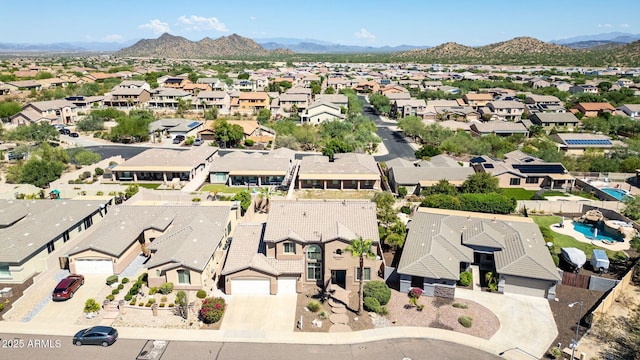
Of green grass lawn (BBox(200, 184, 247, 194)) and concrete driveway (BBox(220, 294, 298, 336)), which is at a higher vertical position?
green grass lawn (BBox(200, 184, 247, 194))

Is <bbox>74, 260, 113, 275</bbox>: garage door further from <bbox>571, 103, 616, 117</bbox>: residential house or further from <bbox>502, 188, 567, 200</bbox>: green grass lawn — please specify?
<bbox>571, 103, 616, 117</bbox>: residential house

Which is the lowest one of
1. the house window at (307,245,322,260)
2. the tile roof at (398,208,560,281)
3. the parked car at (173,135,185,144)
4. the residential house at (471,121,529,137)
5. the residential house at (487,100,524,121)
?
the tile roof at (398,208,560,281)

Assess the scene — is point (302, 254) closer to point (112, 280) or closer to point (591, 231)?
point (112, 280)

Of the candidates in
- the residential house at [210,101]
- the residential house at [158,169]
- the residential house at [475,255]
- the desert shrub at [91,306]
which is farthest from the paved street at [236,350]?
the residential house at [210,101]

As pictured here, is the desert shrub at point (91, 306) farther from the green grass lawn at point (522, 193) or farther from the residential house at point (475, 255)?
the green grass lawn at point (522, 193)

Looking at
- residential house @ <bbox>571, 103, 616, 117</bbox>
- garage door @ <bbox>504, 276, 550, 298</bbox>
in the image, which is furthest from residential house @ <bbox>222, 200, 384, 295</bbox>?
residential house @ <bbox>571, 103, 616, 117</bbox>

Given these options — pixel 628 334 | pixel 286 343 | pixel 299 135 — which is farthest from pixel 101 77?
pixel 628 334

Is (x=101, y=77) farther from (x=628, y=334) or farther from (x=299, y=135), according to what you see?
(x=628, y=334)

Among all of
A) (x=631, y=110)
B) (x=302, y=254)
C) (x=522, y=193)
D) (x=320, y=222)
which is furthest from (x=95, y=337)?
(x=631, y=110)
